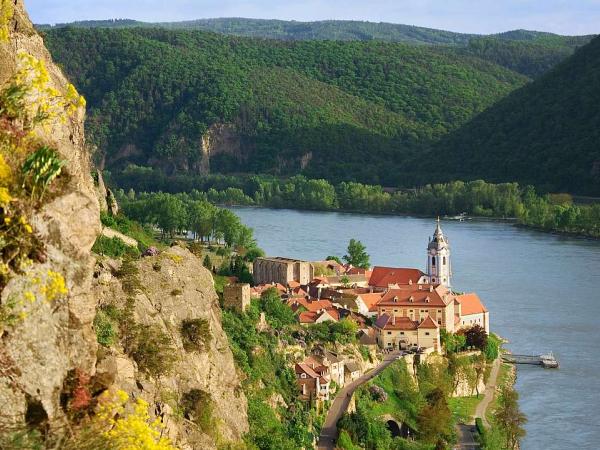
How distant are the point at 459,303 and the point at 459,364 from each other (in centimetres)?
362

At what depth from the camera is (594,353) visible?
28.3 m

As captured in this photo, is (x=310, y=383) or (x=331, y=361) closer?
(x=310, y=383)

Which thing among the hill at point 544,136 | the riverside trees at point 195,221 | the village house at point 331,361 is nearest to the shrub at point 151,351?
the village house at point 331,361

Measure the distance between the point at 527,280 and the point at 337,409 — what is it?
2089cm

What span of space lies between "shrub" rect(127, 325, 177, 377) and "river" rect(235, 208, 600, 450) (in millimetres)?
12013

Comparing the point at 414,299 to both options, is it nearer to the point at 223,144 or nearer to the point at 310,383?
the point at 310,383

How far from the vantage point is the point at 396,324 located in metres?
25.0

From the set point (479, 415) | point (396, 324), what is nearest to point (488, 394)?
point (479, 415)

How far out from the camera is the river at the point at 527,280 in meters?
23.5

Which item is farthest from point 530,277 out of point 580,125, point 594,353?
point 580,125

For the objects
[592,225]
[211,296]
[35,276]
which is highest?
[35,276]

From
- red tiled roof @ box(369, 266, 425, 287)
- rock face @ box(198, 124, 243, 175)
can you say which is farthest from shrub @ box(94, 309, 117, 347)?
rock face @ box(198, 124, 243, 175)

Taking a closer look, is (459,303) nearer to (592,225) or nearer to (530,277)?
(530,277)

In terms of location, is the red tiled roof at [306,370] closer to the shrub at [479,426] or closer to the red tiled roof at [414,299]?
the shrub at [479,426]
